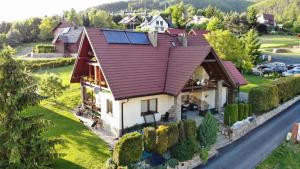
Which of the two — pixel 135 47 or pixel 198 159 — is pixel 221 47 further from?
pixel 198 159

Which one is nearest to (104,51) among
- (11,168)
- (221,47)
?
(11,168)

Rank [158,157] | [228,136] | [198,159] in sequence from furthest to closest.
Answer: [228,136]
[198,159]
[158,157]

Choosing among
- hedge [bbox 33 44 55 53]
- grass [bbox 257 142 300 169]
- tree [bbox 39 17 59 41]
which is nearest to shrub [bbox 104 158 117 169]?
grass [bbox 257 142 300 169]

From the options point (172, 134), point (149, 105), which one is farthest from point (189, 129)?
point (149, 105)

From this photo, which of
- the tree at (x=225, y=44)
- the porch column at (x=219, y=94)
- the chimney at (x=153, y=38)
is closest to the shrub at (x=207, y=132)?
the porch column at (x=219, y=94)

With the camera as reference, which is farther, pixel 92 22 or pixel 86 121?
pixel 92 22
